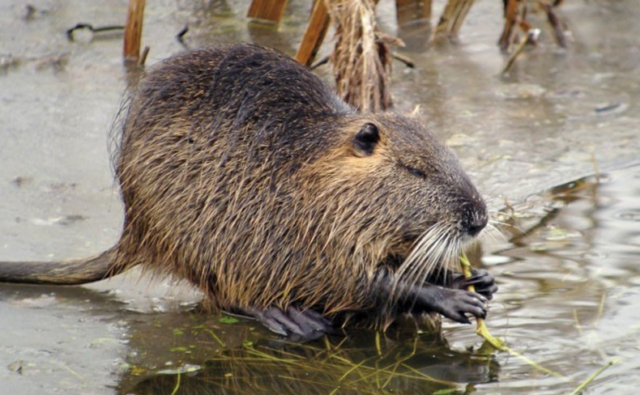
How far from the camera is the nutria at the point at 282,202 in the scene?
314 cm

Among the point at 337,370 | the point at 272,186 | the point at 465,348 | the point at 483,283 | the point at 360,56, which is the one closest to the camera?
the point at 337,370

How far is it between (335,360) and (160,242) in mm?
739

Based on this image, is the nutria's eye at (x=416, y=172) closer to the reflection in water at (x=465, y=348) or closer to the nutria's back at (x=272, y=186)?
the nutria's back at (x=272, y=186)

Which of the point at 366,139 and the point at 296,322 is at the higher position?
the point at 366,139

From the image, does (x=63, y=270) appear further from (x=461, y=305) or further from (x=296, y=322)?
(x=461, y=305)

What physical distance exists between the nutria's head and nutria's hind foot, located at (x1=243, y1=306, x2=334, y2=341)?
0.25m

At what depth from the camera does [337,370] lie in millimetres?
2967

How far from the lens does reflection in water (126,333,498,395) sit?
9.34ft

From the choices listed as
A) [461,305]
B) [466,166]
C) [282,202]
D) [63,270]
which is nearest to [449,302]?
[461,305]

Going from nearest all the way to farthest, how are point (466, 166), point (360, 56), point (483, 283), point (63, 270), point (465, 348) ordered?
point (465, 348) → point (483, 283) → point (63, 270) → point (360, 56) → point (466, 166)

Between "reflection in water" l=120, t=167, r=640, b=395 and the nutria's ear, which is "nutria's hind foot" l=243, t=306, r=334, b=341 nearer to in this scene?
"reflection in water" l=120, t=167, r=640, b=395

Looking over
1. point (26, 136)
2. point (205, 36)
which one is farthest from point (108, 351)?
point (205, 36)

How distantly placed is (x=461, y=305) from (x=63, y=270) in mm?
1298

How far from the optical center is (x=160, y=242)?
342 centimetres
